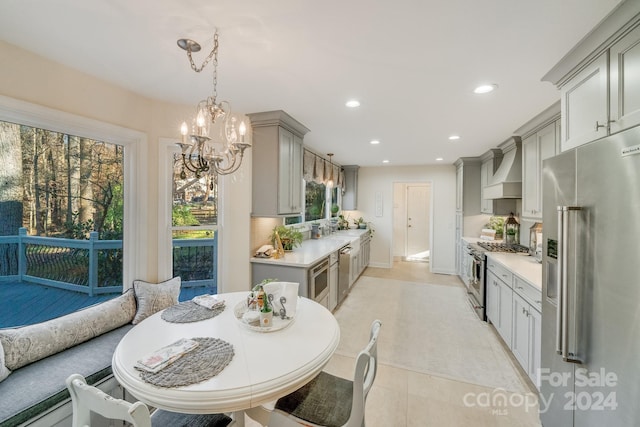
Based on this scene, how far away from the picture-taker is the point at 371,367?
1506mm

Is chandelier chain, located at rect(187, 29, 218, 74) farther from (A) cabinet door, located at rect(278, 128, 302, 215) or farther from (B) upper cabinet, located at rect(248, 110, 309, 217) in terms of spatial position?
(A) cabinet door, located at rect(278, 128, 302, 215)

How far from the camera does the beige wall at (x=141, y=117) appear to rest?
1.70 metres

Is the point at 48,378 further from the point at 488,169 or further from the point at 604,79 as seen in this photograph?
the point at 488,169

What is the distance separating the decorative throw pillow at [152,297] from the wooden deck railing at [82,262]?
0.29 meters

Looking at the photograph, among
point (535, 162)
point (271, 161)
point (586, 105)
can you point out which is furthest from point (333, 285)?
point (586, 105)

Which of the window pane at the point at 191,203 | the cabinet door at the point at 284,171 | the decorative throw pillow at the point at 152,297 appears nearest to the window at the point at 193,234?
Result: the window pane at the point at 191,203

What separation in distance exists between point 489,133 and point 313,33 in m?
3.07

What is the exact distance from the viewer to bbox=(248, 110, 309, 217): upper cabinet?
288 cm

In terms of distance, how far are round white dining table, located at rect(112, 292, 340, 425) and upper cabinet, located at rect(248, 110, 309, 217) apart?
4.59ft

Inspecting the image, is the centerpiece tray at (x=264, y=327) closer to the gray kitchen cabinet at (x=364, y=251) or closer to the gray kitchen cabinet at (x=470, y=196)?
the gray kitchen cabinet at (x=364, y=251)

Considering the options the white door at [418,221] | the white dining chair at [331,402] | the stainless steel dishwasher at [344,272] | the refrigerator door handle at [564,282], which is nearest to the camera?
the white dining chair at [331,402]

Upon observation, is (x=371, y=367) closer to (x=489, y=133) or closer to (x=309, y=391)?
(x=309, y=391)

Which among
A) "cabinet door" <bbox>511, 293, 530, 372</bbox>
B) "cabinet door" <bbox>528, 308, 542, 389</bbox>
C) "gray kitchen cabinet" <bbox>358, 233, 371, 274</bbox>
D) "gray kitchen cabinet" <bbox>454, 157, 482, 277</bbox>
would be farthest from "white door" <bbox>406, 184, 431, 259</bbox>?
"cabinet door" <bbox>528, 308, 542, 389</bbox>

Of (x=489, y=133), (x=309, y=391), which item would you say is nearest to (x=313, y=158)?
(x=489, y=133)
